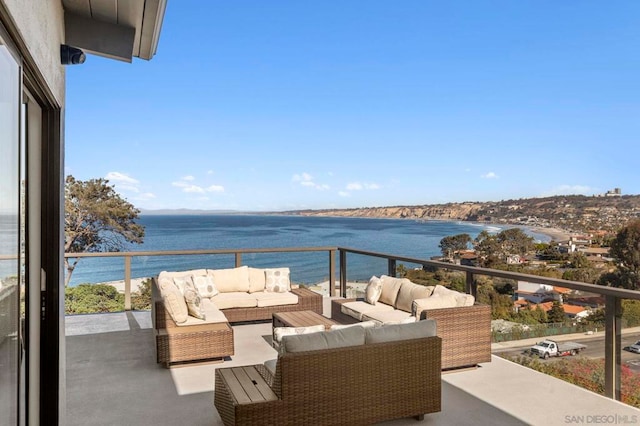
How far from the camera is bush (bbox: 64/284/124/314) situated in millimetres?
6977

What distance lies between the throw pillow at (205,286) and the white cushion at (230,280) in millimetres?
173

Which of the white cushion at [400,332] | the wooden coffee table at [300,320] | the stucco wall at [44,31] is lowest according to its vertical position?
the wooden coffee table at [300,320]

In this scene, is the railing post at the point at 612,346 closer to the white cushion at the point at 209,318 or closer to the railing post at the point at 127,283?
the white cushion at the point at 209,318

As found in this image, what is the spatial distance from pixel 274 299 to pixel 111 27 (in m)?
4.17

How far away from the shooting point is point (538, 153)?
84.4 ft

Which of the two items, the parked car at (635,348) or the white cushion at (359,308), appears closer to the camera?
the parked car at (635,348)

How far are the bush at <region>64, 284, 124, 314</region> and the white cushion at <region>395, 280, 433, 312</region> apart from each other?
4.30 meters

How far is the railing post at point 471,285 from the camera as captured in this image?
518 cm

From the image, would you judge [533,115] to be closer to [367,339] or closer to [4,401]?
[367,339]

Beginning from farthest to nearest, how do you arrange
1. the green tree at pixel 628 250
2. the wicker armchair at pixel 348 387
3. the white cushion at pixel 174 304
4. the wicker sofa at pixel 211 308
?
the green tree at pixel 628 250
the white cushion at pixel 174 304
the wicker sofa at pixel 211 308
the wicker armchair at pixel 348 387

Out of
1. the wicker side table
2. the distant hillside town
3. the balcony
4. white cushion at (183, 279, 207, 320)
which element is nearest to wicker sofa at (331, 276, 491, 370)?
the balcony

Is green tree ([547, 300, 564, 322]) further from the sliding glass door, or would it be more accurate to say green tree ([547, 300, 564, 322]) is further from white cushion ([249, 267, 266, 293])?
the sliding glass door

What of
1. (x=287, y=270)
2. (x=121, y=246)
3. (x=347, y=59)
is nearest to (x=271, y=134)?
(x=347, y=59)

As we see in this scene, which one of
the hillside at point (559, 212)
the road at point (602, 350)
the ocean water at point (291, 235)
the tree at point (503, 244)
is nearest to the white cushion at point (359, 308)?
→ the road at point (602, 350)
